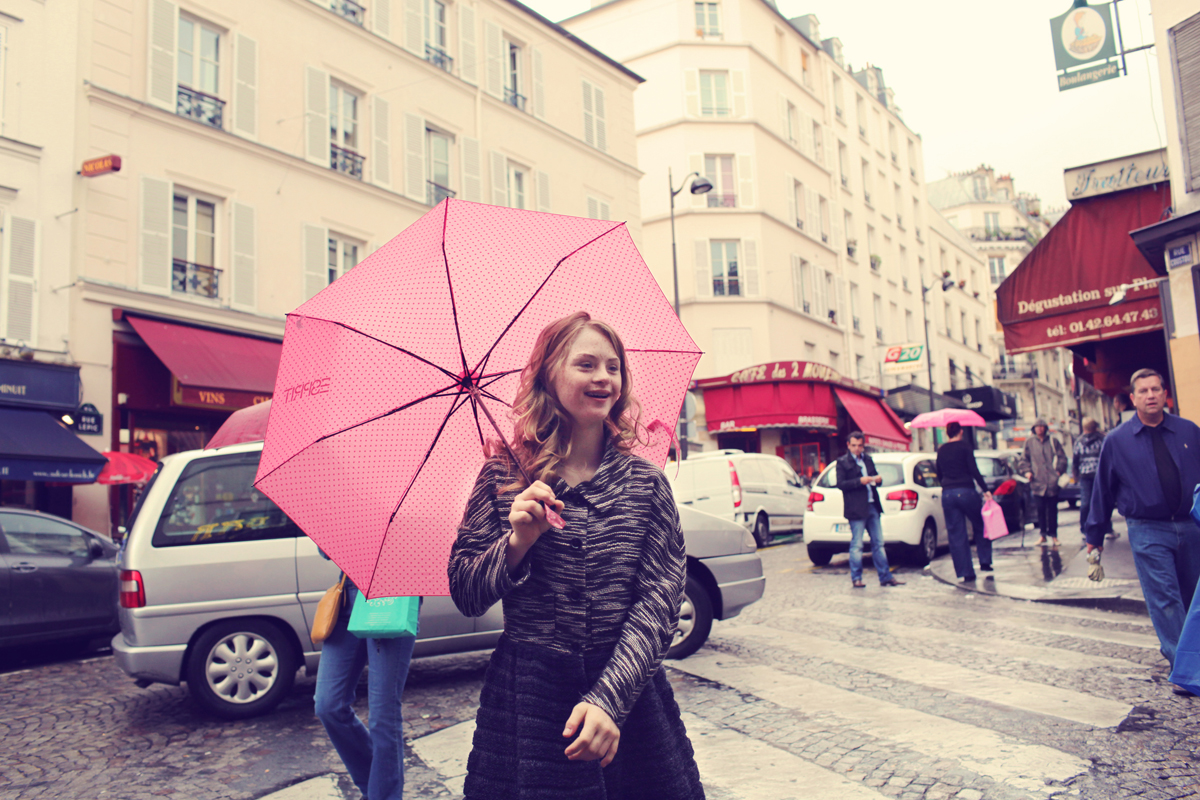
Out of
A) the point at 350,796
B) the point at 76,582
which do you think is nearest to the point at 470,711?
the point at 350,796

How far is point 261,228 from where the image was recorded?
1705 cm

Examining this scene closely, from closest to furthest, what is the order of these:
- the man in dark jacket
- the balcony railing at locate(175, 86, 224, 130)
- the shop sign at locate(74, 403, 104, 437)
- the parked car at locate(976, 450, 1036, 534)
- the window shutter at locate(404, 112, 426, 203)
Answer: the man in dark jacket
the shop sign at locate(74, 403, 104, 437)
the balcony railing at locate(175, 86, 224, 130)
the parked car at locate(976, 450, 1036, 534)
the window shutter at locate(404, 112, 426, 203)

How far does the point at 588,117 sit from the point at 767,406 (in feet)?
34.2

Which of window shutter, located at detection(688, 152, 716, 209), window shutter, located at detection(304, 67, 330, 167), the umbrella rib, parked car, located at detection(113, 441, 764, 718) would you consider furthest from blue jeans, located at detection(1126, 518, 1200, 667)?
window shutter, located at detection(688, 152, 716, 209)

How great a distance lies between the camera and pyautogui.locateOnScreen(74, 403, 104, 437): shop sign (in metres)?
13.8

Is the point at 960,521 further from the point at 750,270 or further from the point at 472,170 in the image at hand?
the point at 750,270

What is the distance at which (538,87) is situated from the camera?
78.8 feet

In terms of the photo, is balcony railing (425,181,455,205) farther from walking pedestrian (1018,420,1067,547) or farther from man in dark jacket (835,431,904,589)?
walking pedestrian (1018,420,1067,547)

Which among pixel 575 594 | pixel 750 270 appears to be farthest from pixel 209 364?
pixel 750 270

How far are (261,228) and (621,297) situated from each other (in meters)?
16.1

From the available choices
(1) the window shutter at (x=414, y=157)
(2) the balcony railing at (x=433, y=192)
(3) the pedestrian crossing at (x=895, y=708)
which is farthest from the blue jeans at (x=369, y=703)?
(2) the balcony railing at (x=433, y=192)

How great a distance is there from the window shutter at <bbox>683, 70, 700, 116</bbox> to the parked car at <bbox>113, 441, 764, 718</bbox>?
28.6 m

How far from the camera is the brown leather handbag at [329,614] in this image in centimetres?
351

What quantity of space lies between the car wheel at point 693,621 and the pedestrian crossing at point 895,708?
112mm
